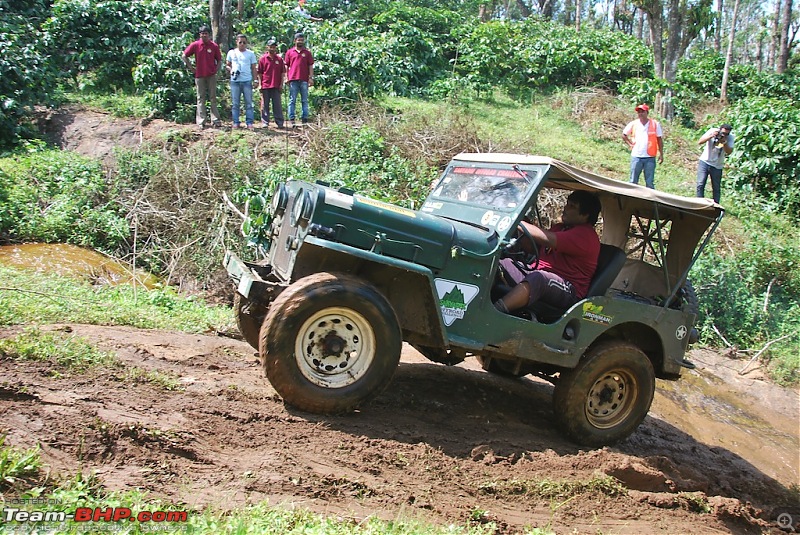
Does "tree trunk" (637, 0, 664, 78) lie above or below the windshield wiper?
above

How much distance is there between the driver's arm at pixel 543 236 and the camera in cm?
578

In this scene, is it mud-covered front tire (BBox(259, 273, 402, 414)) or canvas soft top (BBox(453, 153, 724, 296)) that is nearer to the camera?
mud-covered front tire (BBox(259, 273, 402, 414))

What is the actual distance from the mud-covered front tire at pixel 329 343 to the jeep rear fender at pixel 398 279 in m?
0.20

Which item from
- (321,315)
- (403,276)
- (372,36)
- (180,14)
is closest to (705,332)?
(403,276)

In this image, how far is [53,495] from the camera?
3.12m

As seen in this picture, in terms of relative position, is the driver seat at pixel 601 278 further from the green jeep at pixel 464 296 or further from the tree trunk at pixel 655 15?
the tree trunk at pixel 655 15

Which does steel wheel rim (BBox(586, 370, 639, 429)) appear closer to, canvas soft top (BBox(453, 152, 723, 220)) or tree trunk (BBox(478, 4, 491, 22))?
canvas soft top (BBox(453, 152, 723, 220))

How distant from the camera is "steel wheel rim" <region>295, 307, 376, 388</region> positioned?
184 inches

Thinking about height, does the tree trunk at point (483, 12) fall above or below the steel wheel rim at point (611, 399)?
above

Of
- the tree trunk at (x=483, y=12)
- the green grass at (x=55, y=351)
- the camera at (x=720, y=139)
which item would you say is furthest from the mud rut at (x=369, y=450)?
the tree trunk at (x=483, y=12)

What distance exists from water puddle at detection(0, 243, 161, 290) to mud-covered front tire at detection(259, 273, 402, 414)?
4633 millimetres

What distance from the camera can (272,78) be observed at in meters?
13.0

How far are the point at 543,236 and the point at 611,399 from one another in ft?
5.25

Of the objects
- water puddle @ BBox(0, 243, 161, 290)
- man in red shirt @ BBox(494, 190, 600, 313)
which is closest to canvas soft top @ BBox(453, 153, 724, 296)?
man in red shirt @ BBox(494, 190, 600, 313)
